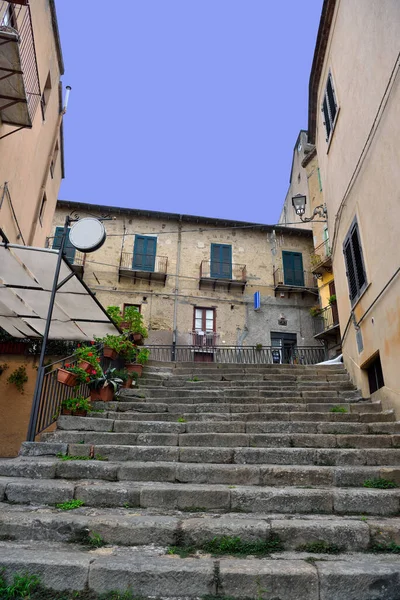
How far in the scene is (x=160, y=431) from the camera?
5477 mm

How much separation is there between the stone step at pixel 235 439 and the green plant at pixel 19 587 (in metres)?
2.57

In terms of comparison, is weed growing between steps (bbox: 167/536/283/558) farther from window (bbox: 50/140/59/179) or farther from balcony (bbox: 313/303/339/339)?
balcony (bbox: 313/303/339/339)

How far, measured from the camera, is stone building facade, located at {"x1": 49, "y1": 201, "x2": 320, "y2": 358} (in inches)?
703

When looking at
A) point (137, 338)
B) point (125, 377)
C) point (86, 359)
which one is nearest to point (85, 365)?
point (86, 359)

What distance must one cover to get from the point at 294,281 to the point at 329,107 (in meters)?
10.6

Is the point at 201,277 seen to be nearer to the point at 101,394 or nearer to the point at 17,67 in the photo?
the point at 101,394

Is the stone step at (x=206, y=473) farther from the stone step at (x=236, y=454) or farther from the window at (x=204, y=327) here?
the window at (x=204, y=327)

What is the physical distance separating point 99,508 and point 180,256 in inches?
631

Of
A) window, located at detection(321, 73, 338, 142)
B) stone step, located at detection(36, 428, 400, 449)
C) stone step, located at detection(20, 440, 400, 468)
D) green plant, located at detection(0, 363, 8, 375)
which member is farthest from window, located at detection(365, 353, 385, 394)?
green plant, located at detection(0, 363, 8, 375)

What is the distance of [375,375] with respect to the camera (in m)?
7.19

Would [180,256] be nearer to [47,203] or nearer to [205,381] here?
[47,203]

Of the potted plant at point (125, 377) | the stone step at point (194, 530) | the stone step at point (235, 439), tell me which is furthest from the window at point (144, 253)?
the stone step at point (194, 530)

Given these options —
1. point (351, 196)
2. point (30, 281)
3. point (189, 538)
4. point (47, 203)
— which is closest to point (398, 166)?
point (351, 196)

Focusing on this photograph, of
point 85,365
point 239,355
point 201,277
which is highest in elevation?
point 201,277
